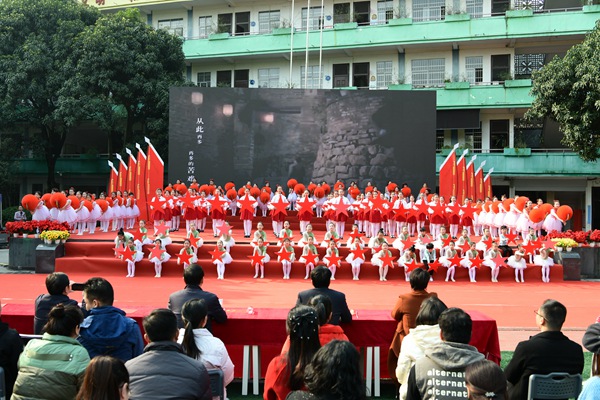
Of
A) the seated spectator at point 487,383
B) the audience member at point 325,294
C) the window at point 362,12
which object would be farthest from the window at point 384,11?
the seated spectator at point 487,383

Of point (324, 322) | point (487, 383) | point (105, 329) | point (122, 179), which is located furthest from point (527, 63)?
point (487, 383)

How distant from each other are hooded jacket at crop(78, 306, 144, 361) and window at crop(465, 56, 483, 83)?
83.2 ft

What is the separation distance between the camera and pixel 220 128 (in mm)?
Result: 21406

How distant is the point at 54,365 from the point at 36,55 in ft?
82.4

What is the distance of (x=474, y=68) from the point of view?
27.0 metres

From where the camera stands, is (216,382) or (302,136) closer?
(216,382)

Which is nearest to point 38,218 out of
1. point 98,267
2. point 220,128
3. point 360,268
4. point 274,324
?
point 98,267

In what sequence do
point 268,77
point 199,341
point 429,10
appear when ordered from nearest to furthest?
point 199,341 → point 429,10 → point 268,77

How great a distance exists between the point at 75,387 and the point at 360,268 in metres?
11.4

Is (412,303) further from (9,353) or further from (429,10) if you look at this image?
(429,10)

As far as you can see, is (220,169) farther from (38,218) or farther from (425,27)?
(425,27)

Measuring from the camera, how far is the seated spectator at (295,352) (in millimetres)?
3129

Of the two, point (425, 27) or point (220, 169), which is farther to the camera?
point (425, 27)

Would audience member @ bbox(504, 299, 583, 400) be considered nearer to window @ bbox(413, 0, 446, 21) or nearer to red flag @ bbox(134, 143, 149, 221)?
red flag @ bbox(134, 143, 149, 221)
